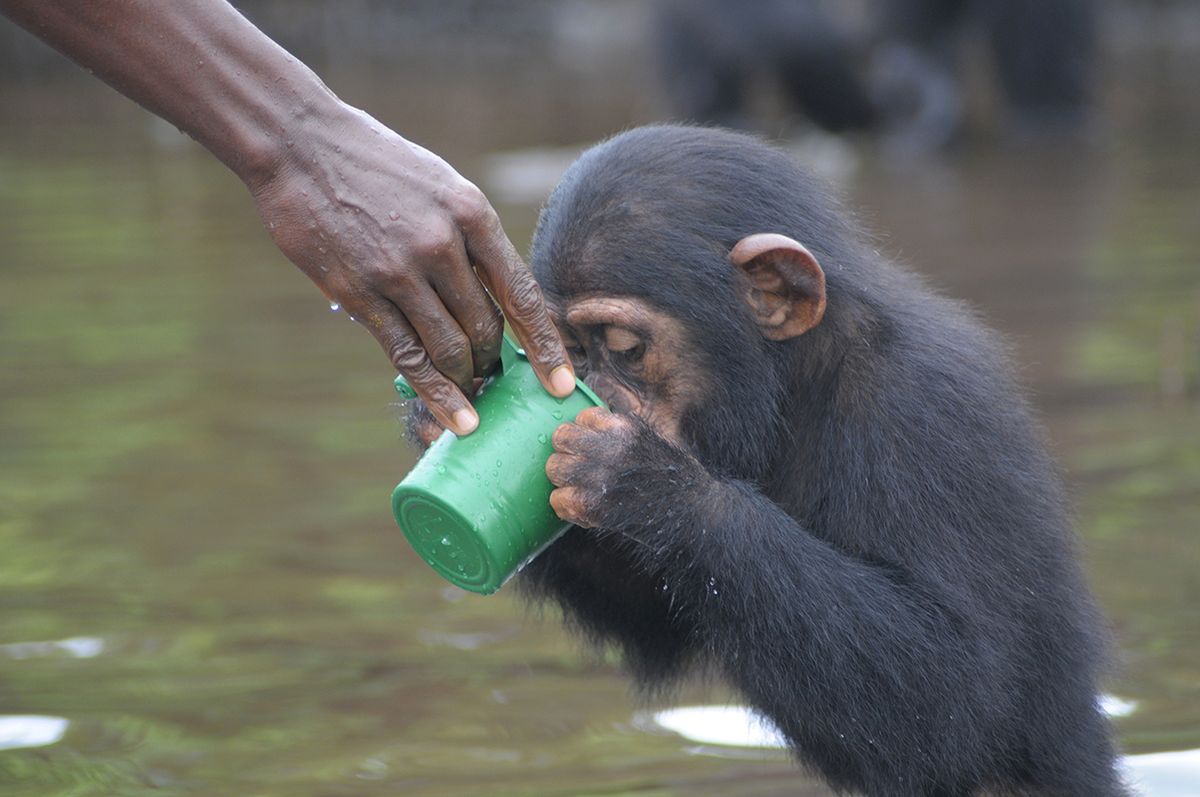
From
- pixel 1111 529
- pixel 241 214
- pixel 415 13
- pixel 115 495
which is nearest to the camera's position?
pixel 1111 529

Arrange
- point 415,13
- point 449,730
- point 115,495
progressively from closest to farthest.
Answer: point 449,730 → point 115,495 → point 415,13

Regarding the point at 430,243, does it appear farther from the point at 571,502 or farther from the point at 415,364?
the point at 571,502

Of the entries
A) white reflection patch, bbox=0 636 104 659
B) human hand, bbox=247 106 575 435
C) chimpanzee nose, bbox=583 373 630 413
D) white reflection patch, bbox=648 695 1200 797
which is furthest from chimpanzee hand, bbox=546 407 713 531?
white reflection patch, bbox=0 636 104 659

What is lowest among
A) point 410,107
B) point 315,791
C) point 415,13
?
point 315,791

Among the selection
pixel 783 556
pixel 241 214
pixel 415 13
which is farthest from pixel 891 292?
pixel 415 13

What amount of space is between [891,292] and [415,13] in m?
25.1

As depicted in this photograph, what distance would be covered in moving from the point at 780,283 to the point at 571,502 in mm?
661

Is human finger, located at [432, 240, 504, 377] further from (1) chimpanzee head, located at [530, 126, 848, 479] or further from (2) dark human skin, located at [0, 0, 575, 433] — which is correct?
(1) chimpanzee head, located at [530, 126, 848, 479]

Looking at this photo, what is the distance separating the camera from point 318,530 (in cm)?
500

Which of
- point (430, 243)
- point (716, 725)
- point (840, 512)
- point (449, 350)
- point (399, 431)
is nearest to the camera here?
point (430, 243)

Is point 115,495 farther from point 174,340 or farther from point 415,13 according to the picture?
point 415,13

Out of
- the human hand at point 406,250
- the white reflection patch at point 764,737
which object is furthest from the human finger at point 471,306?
the white reflection patch at point 764,737

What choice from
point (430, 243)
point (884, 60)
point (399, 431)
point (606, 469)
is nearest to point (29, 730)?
point (606, 469)

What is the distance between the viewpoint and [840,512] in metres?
3.10
